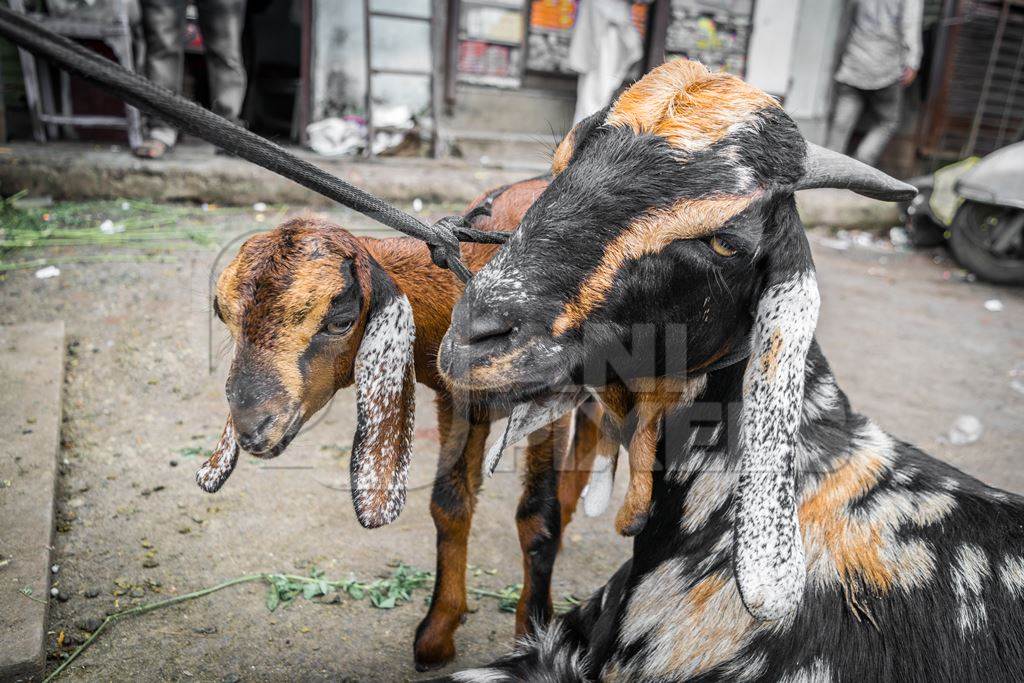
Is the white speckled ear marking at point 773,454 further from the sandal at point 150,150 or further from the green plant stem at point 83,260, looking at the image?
the sandal at point 150,150

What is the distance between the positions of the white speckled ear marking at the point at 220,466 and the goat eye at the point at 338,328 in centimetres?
34

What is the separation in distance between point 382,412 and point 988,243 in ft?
25.9

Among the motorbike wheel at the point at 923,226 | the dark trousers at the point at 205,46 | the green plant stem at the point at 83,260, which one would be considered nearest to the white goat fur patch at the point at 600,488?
the green plant stem at the point at 83,260

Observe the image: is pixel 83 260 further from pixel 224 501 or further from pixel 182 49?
pixel 224 501

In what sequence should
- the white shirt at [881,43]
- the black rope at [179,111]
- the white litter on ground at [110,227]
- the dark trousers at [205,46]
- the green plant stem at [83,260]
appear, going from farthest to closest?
the white shirt at [881,43] → the dark trousers at [205,46] → the white litter on ground at [110,227] → the green plant stem at [83,260] → the black rope at [179,111]

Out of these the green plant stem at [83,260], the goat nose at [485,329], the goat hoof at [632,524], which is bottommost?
the green plant stem at [83,260]

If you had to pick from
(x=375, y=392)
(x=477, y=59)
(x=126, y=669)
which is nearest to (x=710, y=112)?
(x=375, y=392)

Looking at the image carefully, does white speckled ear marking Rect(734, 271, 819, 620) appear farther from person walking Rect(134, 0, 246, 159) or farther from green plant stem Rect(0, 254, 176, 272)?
person walking Rect(134, 0, 246, 159)

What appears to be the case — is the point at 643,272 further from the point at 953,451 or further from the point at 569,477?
the point at 953,451

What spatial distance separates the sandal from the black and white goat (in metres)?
6.03

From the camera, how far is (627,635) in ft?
6.59

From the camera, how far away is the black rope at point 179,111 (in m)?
1.34

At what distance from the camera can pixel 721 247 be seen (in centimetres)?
167

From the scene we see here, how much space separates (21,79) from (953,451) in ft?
29.0
